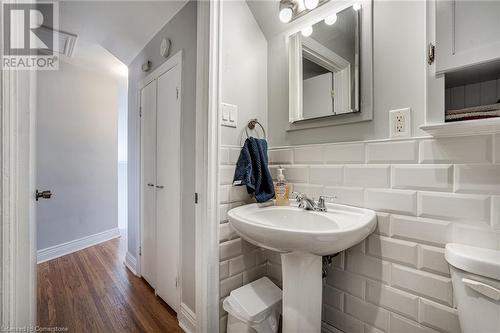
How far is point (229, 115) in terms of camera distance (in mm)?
1256

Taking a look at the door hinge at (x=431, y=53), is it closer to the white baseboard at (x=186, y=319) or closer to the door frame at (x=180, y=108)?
the door frame at (x=180, y=108)

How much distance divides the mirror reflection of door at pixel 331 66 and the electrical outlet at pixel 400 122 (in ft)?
0.54

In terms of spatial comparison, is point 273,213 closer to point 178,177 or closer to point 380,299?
point 380,299

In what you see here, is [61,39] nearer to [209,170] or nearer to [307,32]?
[209,170]

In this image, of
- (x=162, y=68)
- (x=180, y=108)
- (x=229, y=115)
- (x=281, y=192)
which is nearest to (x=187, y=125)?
(x=180, y=108)

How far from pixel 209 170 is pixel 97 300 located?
1.54 meters

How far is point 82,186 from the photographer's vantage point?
279 cm

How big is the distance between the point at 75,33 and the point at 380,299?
291 centimetres

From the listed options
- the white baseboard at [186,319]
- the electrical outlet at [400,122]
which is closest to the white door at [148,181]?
the white baseboard at [186,319]

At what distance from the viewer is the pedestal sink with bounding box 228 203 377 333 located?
771 mm

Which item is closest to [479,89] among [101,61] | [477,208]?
[477,208]

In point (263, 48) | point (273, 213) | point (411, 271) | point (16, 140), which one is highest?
point (263, 48)

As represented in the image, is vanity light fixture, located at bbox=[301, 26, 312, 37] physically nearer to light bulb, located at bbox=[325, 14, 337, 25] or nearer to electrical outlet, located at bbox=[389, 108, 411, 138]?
light bulb, located at bbox=[325, 14, 337, 25]

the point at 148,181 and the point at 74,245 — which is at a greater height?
the point at 148,181
